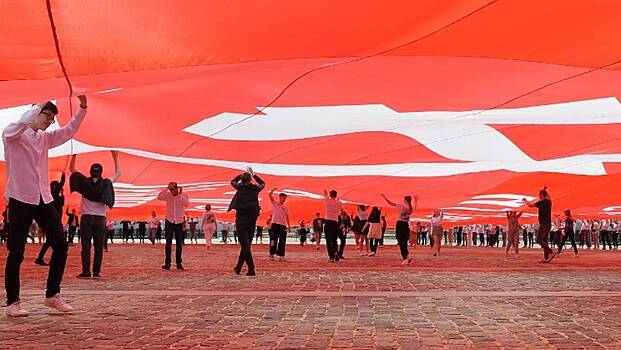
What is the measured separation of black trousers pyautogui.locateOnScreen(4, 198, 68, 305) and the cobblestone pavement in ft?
1.08

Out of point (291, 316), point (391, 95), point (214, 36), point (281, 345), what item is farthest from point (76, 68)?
point (391, 95)

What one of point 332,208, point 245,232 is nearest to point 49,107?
point 245,232

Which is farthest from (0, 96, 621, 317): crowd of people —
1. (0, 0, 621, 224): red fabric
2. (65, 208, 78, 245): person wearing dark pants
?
(65, 208, 78, 245): person wearing dark pants

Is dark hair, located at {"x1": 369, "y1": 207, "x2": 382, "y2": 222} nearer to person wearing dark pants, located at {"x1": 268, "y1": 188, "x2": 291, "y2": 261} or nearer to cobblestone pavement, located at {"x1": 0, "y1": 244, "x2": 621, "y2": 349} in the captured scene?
person wearing dark pants, located at {"x1": 268, "y1": 188, "x2": 291, "y2": 261}

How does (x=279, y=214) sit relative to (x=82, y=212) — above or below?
above

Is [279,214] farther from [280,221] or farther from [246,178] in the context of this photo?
[246,178]

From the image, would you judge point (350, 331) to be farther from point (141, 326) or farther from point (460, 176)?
point (460, 176)

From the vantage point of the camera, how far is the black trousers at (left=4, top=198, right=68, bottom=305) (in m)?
7.31

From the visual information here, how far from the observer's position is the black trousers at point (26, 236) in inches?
288

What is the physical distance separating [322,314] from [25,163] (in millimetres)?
3039

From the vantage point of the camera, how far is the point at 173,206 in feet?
51.2

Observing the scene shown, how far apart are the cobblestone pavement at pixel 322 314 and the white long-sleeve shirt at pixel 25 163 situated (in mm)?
1102

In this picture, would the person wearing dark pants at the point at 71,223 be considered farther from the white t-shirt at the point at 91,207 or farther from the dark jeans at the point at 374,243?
the white t-shirt at the point at 91,207

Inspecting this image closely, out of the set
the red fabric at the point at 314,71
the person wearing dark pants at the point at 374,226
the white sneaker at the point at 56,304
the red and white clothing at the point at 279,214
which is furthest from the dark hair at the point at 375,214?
the white sneaker at the point at 56,304
